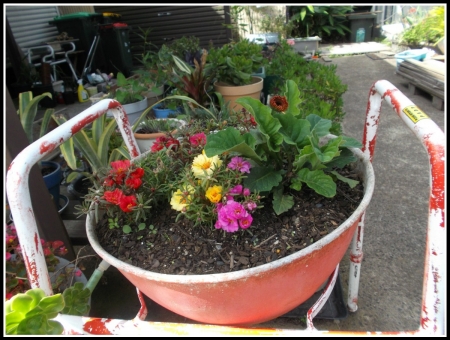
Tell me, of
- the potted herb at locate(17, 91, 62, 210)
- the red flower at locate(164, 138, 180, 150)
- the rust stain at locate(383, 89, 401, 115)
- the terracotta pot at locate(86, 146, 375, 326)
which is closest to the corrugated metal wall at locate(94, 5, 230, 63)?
the potted herb at locate(17, 91, 62, 210)

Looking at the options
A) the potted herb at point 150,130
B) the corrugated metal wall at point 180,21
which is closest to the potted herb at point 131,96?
the potted herb at point 150,130

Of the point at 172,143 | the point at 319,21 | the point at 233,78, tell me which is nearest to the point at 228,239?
the point at 172,143

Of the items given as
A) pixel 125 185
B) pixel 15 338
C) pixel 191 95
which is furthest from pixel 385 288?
pixel 191 95

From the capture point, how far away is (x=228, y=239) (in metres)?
0.89

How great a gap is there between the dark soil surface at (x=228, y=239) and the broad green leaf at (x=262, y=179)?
0.28 ft

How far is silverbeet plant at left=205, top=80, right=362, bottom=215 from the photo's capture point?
876 mm

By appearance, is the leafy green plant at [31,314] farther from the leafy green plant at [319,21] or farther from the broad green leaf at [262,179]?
the leafy green plant at [319,21]

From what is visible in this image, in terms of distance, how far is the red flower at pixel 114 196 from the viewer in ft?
3.01

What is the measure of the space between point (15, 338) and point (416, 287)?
1660 mm

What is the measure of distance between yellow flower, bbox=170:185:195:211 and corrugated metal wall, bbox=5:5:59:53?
4.99 metres

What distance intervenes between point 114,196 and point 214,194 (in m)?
0.28

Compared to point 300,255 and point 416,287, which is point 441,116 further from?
point 300,255

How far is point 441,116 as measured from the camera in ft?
11.3

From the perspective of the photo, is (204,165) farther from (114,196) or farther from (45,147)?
(45,147)
